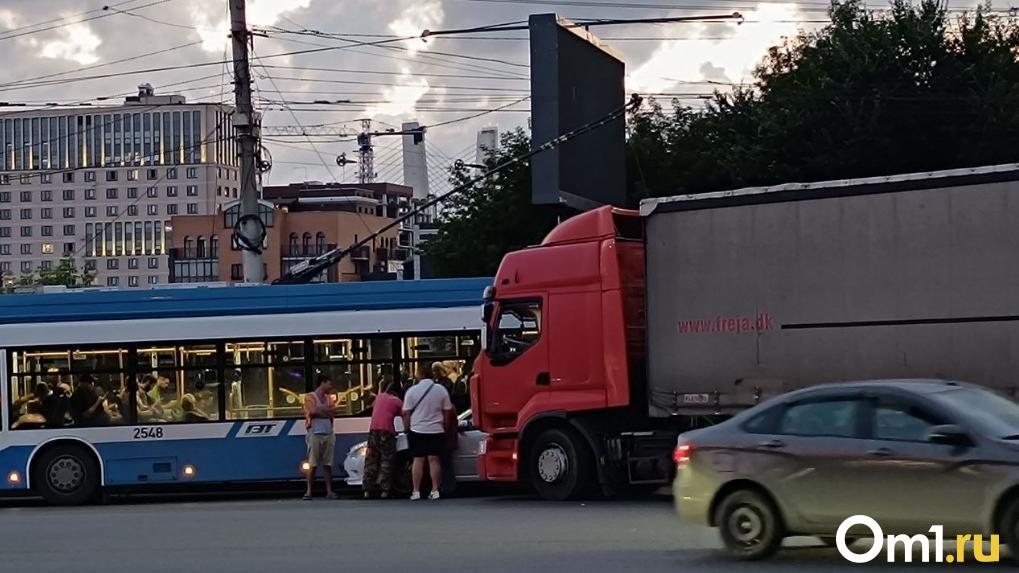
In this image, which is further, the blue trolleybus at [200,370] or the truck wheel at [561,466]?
the blue trolleybus at [200,370]

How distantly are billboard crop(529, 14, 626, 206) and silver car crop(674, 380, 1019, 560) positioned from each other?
17.8m

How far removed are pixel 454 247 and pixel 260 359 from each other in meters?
24.3

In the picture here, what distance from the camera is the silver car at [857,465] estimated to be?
11.2 metres

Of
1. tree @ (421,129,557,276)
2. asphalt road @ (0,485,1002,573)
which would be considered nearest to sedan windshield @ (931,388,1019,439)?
asphalt road @ (0,485,1002,573)

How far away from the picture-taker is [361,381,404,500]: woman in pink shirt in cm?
2117

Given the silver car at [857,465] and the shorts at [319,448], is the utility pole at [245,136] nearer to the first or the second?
the shorts at [319,448]

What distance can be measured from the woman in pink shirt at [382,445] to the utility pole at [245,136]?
25.8ft

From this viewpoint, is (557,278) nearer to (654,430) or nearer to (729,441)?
(654,430)

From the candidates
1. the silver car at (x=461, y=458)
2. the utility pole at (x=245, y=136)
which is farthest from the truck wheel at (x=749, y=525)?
the utility pole at (x=245, y=136)

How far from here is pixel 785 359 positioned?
56.7 ft

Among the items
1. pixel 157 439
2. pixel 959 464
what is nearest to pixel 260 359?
pixel 157 439

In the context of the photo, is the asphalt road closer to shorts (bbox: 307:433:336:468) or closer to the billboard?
shorts (bbox: 307:433:336:468)

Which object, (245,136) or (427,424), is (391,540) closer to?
(427,424)

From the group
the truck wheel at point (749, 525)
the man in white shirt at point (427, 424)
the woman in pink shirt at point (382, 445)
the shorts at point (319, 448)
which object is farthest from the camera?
the shorts at point (319, 448)
